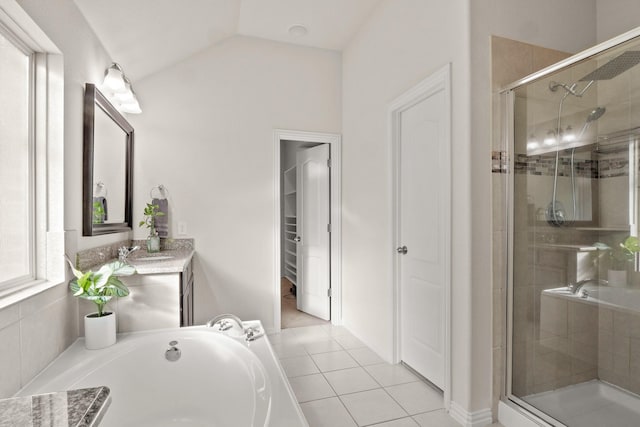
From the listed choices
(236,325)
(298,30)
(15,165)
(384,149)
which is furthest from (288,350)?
(298,30)

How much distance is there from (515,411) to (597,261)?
36.5 inches

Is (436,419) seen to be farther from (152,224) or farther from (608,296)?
(152,224)

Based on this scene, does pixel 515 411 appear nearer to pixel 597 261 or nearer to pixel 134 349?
pixel 597 261

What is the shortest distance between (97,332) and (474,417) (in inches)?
81.3

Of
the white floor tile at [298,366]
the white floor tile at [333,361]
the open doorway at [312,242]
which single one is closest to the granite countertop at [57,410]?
the white floor tile at [298,366]

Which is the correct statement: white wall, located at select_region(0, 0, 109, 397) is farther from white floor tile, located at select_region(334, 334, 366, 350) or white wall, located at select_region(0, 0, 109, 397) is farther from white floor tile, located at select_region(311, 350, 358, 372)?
white floor tile, located at select_region(334, 334, 366, 350)

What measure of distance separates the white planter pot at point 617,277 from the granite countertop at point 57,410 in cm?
226

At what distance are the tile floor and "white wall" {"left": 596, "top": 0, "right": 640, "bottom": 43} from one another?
2738 millimetres

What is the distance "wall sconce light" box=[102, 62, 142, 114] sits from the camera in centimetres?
228

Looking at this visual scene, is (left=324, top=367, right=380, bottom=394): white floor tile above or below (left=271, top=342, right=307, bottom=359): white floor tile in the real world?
below

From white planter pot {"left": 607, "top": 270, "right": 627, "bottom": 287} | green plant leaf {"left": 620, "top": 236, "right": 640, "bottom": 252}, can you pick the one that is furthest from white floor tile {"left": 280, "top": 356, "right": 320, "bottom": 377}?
green plant leaf {"left": 620, "top": 236, "right": 640, "bottom": 252}

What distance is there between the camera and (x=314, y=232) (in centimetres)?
390

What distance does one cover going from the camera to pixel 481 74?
1.91m

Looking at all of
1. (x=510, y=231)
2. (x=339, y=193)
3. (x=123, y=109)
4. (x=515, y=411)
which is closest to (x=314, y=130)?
(x=339, y=193)
